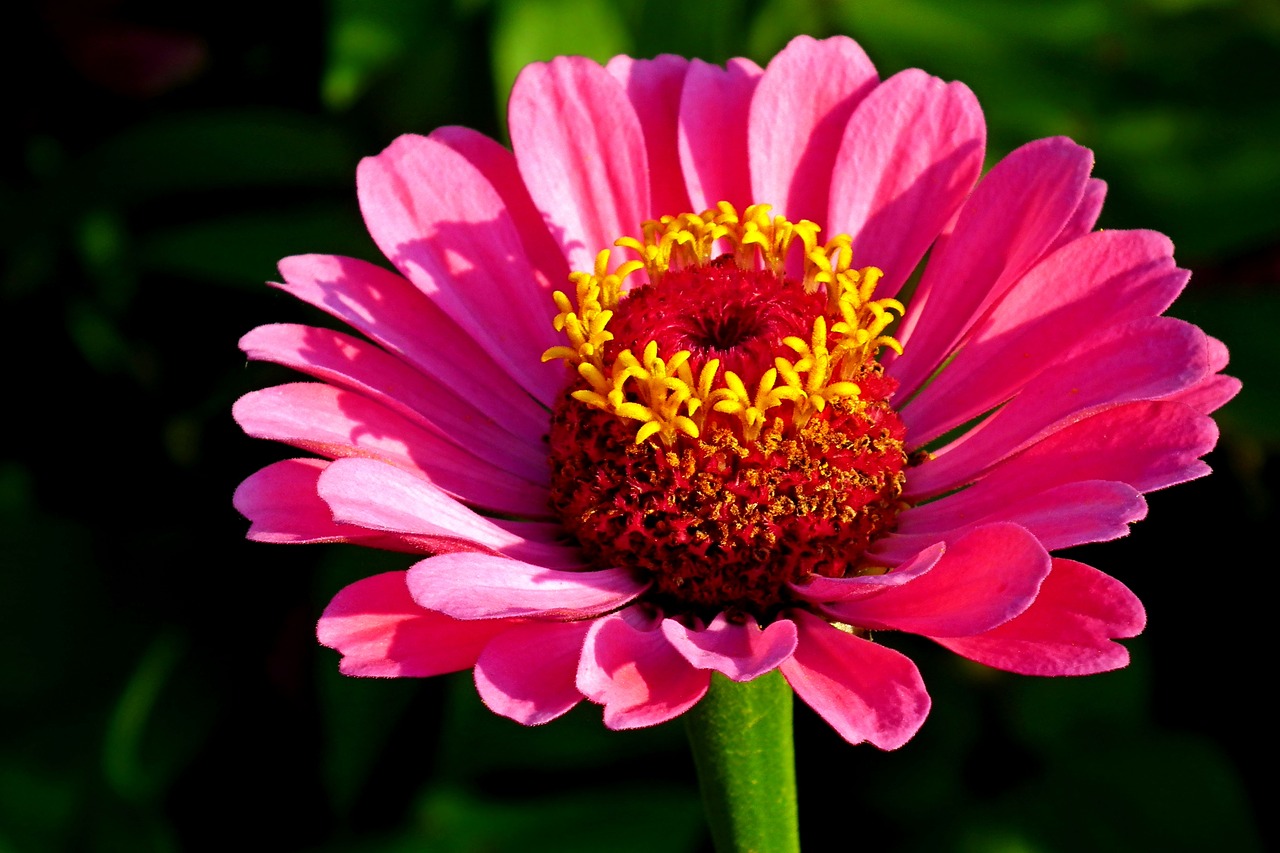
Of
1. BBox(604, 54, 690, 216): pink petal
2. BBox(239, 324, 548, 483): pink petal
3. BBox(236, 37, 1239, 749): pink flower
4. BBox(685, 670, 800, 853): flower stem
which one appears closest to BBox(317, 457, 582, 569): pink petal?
BBox(236, 37, 1239, 749): pink flower

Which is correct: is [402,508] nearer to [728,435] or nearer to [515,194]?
[728,435]

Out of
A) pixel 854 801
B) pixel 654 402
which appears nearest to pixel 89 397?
pixel 654 402

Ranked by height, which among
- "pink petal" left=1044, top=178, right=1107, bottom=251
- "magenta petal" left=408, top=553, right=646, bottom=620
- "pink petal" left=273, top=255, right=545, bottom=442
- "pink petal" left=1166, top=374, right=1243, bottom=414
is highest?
"pink petal" left=1044, top=178, right=1107, bottom=251

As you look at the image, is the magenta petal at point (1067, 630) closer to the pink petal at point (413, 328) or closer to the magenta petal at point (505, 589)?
the magenta petal at point (505, 589)

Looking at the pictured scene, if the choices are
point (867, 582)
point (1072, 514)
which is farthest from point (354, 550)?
point (1072, 514)

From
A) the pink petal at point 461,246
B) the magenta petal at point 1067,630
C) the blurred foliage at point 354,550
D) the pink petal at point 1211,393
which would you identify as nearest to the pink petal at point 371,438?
the pink petal at point 461,246

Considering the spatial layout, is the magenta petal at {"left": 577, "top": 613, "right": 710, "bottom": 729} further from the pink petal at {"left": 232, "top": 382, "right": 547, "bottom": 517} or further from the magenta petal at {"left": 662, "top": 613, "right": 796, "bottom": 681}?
the pink petal at {"left": 232, "top": 382, "right": 547, "bottom": 517}

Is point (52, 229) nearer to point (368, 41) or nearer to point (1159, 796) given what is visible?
point (368, 41)
